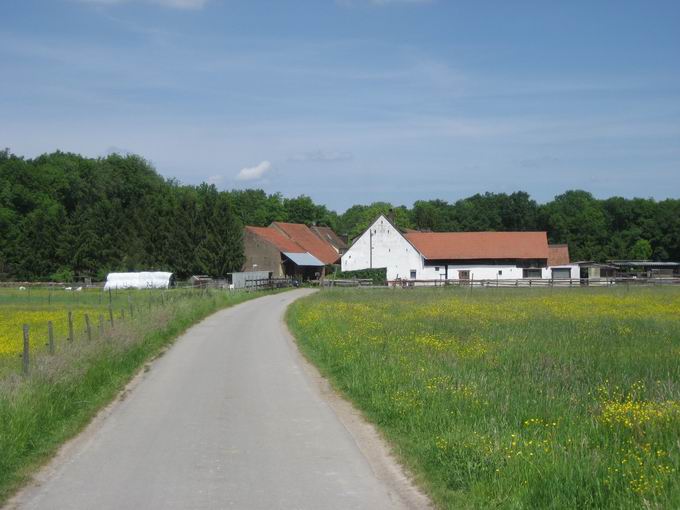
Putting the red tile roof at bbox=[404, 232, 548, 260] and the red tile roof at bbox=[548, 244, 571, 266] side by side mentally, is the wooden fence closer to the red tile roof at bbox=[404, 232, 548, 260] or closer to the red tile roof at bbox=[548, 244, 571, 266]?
the red tile roof at bbox=[404, 232, 548, 260]

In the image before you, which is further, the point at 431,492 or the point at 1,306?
the point at 1,306

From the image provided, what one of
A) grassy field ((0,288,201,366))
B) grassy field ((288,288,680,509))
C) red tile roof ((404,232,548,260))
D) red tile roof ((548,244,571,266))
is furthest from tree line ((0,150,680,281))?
grassy field ((288,288,680,509))

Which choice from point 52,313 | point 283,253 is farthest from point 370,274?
point 52,313

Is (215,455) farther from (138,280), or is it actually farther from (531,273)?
(531,273)

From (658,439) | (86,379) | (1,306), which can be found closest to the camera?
(658,439)

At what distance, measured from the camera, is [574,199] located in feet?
479

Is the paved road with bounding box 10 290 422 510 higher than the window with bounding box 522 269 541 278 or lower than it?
lower

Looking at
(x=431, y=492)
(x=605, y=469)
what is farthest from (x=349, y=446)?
(x=605, y=469)

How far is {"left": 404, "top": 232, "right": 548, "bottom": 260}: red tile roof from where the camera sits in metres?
77.1

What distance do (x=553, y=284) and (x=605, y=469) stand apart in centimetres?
6259

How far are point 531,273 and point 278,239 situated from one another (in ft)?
92.9

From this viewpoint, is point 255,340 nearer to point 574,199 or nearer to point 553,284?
point 553,284

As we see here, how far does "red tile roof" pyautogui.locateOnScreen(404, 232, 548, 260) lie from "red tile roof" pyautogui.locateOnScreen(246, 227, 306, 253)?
13.7 metres

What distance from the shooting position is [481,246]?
7862cm
